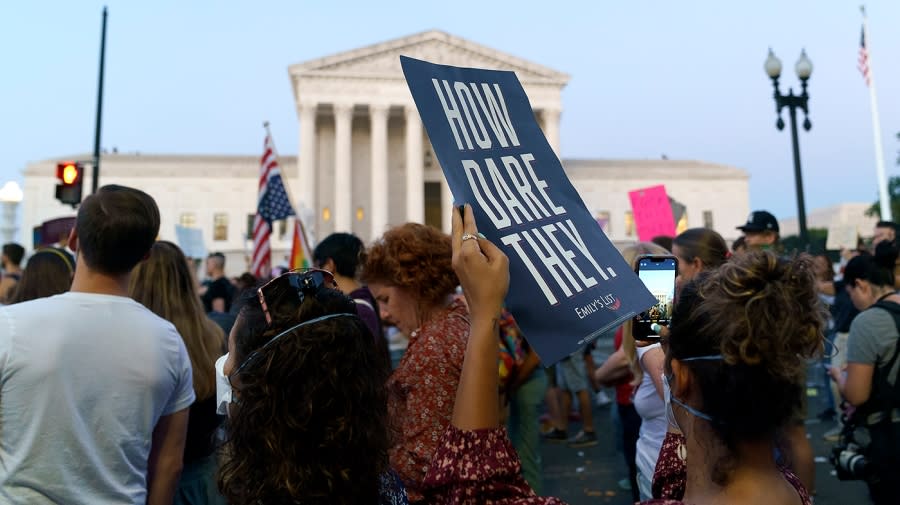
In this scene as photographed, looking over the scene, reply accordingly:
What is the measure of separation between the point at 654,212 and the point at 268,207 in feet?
22.8

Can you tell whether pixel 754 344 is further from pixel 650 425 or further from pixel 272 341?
pixel 650 425

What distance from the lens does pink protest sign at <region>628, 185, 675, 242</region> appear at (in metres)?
10.4

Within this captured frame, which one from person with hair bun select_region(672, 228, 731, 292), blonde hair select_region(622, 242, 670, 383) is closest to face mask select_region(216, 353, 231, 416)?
blonde hair select_region(622, 242, 670, 383)

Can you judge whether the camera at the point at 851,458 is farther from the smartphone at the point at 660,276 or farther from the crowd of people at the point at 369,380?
the smartphone at the point at 660,276

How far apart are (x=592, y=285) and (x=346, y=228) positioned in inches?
1736

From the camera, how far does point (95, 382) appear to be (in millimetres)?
2209

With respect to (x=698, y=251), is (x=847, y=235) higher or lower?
higher

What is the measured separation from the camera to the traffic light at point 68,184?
416 inches

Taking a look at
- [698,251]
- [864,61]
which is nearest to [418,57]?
[864,61]

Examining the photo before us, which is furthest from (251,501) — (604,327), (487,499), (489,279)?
(604,327)

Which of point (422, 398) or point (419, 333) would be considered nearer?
point (422, 398)

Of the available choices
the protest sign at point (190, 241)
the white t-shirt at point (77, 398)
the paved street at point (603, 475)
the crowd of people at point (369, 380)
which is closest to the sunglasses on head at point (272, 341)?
the crowd of people at point (369, 380)

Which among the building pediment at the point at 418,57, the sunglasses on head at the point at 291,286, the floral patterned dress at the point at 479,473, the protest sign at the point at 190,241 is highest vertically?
the building pediment at the point at 418,57

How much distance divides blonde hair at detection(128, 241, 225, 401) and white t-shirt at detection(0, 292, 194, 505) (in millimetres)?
694
